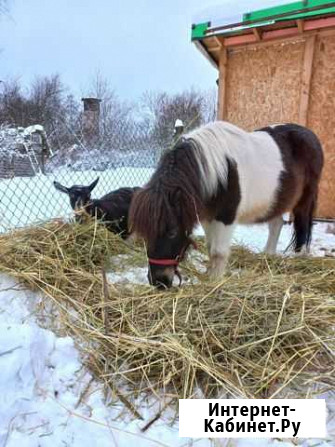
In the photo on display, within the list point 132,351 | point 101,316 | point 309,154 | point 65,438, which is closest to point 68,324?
point 101,316

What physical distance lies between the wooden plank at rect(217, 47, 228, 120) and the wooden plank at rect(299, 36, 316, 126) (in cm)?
125

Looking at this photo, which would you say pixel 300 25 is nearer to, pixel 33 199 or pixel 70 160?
pixel 70 160

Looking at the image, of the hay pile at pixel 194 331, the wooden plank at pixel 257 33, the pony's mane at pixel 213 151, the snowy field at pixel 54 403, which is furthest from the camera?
the wooden plank at pixel 257 33

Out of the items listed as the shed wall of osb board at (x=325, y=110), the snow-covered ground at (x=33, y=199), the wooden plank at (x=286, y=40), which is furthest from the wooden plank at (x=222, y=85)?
the snow-covered ground at (x=33, y=199)

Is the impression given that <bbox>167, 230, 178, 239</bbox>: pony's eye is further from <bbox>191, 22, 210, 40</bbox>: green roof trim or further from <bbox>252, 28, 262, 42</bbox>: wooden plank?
<bbox>191, 22, 210, 40</bbox>: green roof trim

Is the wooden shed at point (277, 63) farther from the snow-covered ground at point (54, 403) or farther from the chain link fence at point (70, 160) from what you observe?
the snow-covered ground at point (54, 403)

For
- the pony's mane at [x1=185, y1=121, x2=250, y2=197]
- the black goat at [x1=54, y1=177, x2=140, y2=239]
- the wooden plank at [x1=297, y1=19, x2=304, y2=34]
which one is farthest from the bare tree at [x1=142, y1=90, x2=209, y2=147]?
the wooden plank at [x1=297, y1=19, x2=304, y2=34]

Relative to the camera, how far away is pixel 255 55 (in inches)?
228

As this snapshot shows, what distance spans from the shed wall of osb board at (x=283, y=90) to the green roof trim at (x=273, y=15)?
1.34 ft

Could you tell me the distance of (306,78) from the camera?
5.38 metres

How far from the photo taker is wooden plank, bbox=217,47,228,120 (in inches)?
237

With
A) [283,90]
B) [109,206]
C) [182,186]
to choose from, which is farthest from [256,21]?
[182,186]

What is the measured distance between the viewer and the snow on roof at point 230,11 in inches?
210

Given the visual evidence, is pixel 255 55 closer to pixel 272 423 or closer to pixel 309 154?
pixel 309 154
